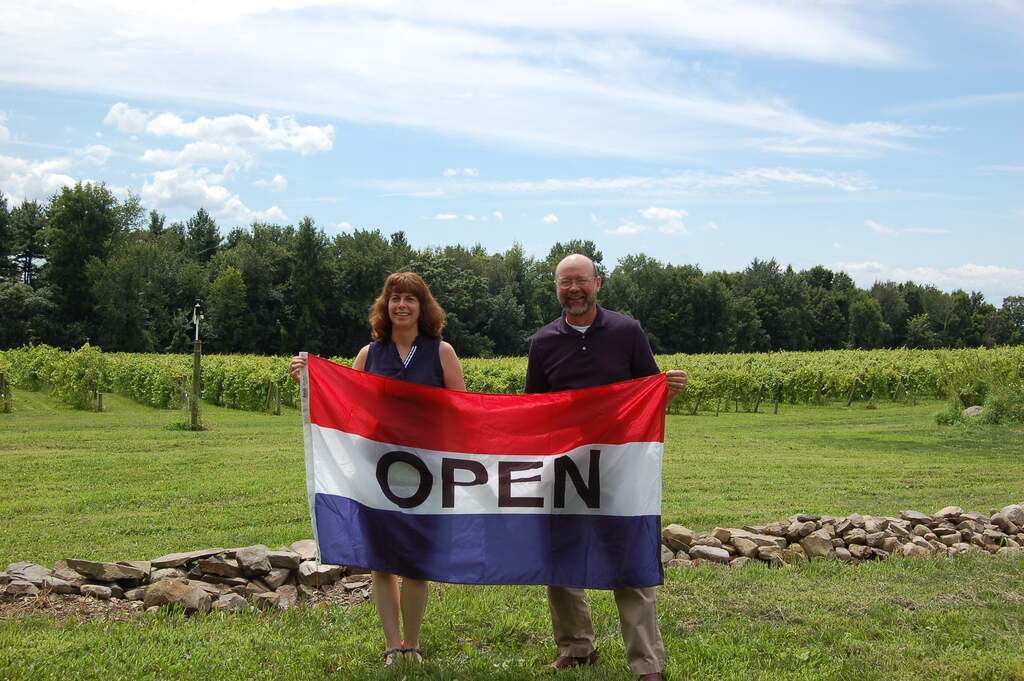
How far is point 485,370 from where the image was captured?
37.4 m

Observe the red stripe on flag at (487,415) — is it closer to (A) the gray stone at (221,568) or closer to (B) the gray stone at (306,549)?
(A) the gray stone at (221,568)

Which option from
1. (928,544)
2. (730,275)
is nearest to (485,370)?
(928,544)

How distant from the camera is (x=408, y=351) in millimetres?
5168

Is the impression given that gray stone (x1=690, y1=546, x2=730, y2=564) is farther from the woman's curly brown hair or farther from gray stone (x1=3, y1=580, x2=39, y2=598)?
gray stone (x1=3, y1=580, x2=39, y2=598)

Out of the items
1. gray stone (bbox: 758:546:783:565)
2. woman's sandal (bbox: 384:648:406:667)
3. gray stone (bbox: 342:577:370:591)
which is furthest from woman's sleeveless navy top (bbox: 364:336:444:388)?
gray stone (bbox: 758:546:783:565)

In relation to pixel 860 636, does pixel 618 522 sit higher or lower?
higher

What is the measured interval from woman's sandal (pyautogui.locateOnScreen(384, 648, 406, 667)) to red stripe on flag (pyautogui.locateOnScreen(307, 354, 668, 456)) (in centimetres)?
110

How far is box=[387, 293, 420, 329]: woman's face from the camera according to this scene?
502cm

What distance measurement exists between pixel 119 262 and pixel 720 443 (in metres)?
60.5

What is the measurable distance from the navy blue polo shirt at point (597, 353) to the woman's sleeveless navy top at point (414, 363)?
21.8 inches

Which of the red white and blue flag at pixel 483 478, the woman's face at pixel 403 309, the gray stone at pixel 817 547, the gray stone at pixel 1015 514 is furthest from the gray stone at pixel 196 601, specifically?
the gray stone at pixel 1015 514

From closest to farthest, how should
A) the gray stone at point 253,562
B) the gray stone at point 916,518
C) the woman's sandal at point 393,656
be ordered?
1. the woman's sandal at point 393,656
2. the gray stone at point 253,562
3. the gray stone at point 916,518

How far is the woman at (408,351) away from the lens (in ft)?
16.1

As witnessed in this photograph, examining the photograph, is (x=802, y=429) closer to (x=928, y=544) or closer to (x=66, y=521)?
(x=928, y=544)
